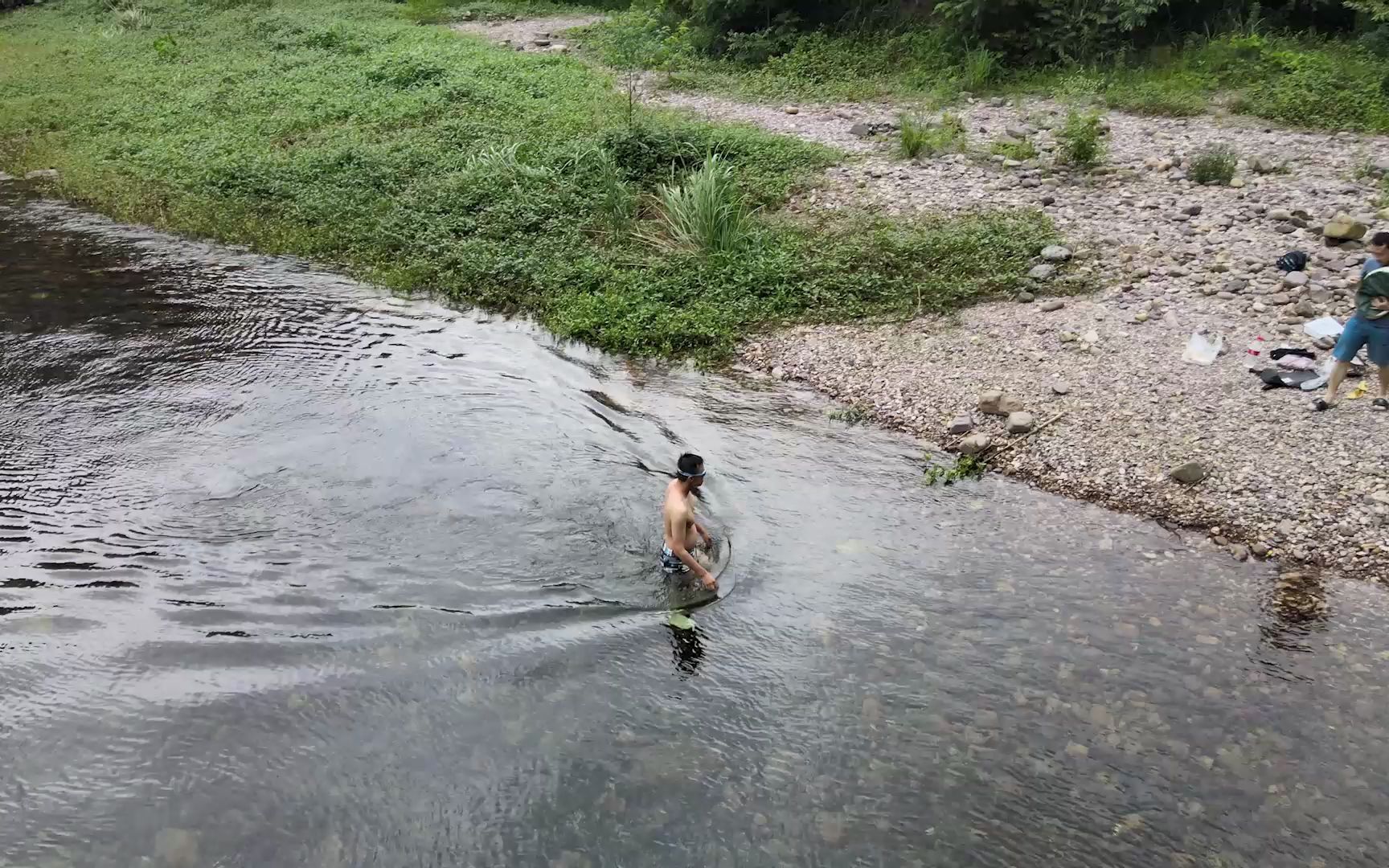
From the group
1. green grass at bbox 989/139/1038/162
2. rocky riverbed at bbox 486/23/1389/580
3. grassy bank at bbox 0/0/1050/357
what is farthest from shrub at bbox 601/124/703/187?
green grass at bbox 989/139/1038/162

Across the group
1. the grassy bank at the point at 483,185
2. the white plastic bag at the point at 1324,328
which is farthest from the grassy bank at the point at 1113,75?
the white plastic bag at the point at 1324,328

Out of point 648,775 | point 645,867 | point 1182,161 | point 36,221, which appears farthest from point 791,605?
point 36,221

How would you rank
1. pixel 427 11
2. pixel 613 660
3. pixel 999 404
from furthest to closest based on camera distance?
pixel 427 11 < pixel 999 404 < pixel 613 660

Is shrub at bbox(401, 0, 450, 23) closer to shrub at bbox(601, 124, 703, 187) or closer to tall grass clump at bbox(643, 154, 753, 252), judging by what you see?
shrub at bbox(601, 124, 703, 187)

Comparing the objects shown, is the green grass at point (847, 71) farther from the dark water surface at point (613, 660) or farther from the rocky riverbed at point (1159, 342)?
the dark water surface at point (613, 660)

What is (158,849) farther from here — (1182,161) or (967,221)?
(1182,161)

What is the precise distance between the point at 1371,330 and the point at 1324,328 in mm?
1038

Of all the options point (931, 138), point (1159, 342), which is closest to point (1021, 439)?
point (1159, 342)

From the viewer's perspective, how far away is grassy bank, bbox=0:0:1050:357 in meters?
11.8

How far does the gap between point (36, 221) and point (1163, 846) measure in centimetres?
1753

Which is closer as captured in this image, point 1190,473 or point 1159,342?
point 1190,473

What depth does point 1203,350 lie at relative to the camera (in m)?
9.49

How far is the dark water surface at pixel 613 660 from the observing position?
18.7ft

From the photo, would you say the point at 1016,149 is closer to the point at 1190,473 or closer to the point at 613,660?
the point at 1190,473
